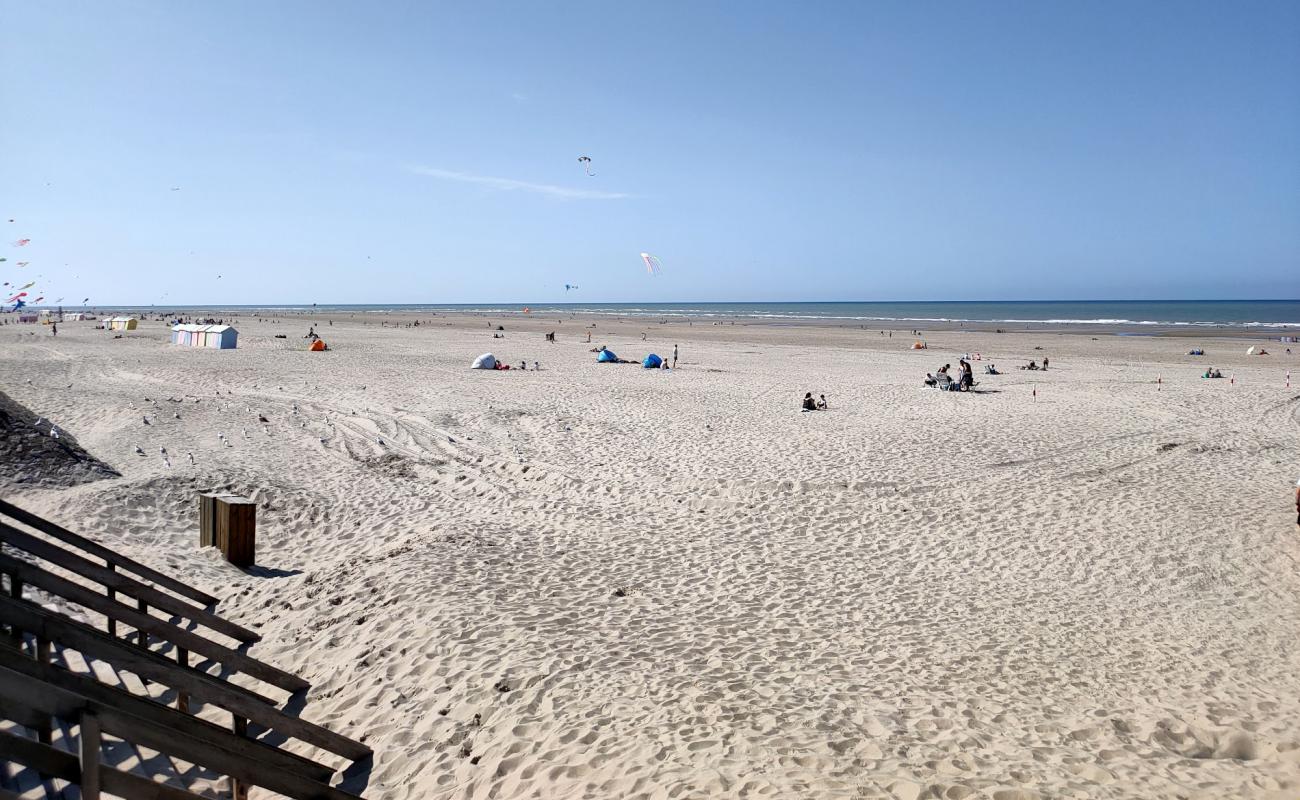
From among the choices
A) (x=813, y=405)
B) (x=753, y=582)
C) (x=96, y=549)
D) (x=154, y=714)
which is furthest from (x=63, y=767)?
(x=813, y=405)

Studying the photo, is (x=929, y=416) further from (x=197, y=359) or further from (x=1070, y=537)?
(x=197, y=359)

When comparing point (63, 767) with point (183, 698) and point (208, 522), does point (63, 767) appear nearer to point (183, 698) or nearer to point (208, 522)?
point (183, 698)

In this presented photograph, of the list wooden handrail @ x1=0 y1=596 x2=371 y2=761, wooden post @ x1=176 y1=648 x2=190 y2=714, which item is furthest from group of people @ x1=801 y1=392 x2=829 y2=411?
wooden handrail @ x1=0 y1=596 x2=371 y2=761

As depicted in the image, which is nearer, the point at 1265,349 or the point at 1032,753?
the point at 1032,753

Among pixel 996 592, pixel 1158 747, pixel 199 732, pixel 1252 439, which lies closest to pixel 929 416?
pixel 1252 439

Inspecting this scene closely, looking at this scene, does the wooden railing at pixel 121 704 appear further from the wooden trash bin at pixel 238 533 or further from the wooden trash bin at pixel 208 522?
the wooden trash bin at pixel 208 522

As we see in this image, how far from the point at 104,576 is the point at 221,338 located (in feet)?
109

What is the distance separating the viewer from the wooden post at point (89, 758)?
3.00 meters

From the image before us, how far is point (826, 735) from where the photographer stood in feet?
Result: 17.4

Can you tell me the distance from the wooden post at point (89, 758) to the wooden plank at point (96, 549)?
3.85 m

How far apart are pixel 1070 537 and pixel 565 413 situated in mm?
11076

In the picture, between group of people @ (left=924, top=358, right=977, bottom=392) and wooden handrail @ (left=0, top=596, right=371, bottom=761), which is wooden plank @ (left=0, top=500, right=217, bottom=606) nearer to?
wooden handrail @ (left=0, top=596, right=371, bottom=761)

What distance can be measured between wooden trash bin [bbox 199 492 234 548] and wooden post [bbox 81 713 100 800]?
286 inches

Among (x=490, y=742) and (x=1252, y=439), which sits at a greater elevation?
(x=1252, y=439)
